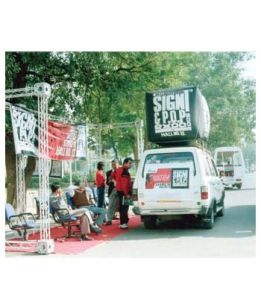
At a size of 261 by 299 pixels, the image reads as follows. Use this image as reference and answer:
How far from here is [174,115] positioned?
1039cm

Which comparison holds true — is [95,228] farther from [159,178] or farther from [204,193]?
[204,193]

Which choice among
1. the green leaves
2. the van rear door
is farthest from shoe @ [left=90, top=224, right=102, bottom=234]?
the green leaves

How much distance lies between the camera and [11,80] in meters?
11.9

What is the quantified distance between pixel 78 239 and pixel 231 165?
16.0 metres

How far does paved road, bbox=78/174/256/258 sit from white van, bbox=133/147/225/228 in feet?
1.43

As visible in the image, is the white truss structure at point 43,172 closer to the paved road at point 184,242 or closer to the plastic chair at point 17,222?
the plastic chair at point 17,222

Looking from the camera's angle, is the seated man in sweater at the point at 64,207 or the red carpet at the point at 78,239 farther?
the seated man in sweater at the point at 64,207

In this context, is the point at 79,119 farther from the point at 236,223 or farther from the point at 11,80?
the point at 236,223

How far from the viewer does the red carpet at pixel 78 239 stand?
8.61m

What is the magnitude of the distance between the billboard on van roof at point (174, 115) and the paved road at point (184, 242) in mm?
2069

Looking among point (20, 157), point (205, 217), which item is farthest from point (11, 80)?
point (205, 217)

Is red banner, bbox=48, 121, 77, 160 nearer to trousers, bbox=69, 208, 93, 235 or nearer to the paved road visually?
trousers, bbox=69, 208, 93, 235

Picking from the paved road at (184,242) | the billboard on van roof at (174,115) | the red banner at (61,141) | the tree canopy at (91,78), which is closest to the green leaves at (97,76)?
the tree canopy at (91,78)

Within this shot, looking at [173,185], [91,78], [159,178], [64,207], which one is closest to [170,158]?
[159,178]
